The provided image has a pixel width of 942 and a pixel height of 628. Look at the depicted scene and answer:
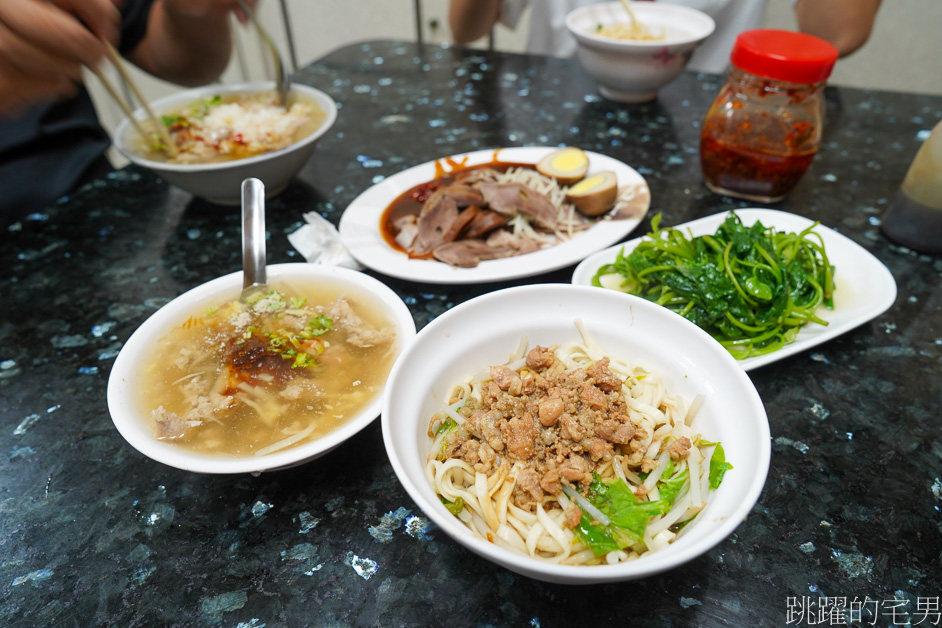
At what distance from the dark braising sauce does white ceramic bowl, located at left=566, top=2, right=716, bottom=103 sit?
3.17 ft

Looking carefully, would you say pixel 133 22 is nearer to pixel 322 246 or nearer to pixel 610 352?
pixel 322 246

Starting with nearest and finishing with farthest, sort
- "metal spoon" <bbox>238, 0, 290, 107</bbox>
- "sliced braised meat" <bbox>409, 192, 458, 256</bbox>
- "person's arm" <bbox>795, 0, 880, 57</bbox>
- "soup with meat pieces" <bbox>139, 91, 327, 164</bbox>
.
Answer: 1. "sliced braised meat" <bbox>409, 192, 458, 256</bbox>
2. "soup with meat pieces" <bbox>139, 91, 327, 164</bbox>
3. "metal spoon" <bbox>238, 0, 290, 107</bbox>
4. "person's arm" <bbox>795, 0, 880, 57</bbox>

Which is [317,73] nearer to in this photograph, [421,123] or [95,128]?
[421,123]

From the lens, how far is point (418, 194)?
232 cm

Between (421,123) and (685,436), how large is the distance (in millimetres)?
2527

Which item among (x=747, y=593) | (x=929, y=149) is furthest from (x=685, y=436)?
(x=929, y=149)

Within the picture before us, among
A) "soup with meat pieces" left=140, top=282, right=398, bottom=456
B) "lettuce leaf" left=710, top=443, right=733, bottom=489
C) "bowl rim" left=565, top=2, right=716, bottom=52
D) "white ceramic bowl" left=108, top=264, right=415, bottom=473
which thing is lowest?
"soup with meat pieces" left=140, top=282, right=398, bottom=456

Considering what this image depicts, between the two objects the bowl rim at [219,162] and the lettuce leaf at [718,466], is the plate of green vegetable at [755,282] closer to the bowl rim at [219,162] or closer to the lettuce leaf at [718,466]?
the lettuce leaf at [718,466]

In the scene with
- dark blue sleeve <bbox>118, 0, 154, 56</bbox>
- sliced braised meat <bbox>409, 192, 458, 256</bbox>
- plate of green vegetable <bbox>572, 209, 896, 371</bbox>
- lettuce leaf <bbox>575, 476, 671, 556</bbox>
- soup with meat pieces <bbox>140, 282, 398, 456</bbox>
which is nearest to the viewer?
lettuce leaf <bbox>575, 476, 671, 556</bbox>

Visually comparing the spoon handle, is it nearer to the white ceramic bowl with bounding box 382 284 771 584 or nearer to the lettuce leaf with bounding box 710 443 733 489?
the white ceramic bowl with bounding box 382 284 771 584

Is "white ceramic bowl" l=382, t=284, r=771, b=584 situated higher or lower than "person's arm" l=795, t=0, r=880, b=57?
lower

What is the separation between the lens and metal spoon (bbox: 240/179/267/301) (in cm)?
158

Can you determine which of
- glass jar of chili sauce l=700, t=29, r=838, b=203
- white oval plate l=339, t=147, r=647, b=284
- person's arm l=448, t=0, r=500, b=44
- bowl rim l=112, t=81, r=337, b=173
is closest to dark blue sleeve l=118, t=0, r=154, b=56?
bowl rim l=112, t=81, r=337, b=173

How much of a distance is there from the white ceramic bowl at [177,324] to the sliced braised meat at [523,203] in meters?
0.77
